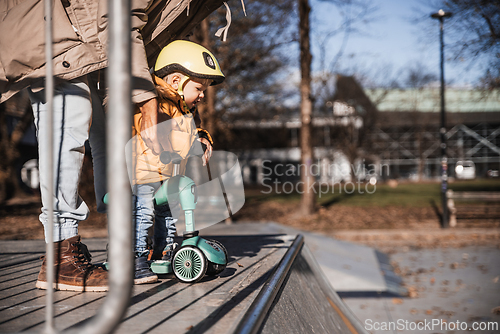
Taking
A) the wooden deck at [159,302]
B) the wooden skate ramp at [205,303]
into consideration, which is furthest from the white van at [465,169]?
the wooden deck at [159,302]

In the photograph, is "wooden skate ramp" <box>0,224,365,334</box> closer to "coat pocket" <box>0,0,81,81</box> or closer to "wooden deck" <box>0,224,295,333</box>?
"wooden deck" <box>0,224,295,333</box>

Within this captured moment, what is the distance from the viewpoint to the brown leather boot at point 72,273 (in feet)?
6.98

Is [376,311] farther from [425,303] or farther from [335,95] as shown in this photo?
[335,95]

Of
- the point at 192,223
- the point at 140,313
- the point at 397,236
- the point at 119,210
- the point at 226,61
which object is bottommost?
the point at 397,236

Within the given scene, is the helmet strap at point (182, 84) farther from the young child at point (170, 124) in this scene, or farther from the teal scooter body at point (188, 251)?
the teal scooter body at point (188, 251)

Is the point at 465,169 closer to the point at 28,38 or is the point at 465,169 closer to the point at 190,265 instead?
the point at 190,265

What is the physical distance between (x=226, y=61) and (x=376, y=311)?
30.5ft

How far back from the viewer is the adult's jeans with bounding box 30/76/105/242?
7.26ft

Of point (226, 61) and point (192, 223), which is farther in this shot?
point (226, 61)

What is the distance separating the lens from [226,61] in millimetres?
12875

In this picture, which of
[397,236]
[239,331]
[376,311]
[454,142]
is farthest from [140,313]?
[454,142]

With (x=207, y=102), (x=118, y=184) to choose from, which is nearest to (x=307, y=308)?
(x=118, y=184)

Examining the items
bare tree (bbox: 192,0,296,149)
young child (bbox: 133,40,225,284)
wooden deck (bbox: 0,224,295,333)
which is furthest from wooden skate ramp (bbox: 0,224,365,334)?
bare tree (bbox: 192,0,296,149)

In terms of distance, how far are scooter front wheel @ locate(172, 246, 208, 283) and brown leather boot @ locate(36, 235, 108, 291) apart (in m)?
0.38
